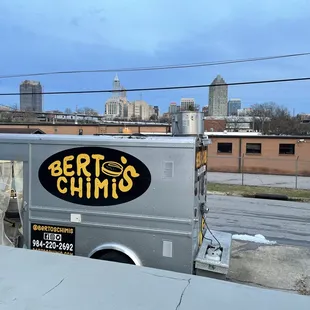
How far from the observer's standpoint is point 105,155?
4477 millimetres

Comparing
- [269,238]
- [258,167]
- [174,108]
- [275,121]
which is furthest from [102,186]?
[275,121]

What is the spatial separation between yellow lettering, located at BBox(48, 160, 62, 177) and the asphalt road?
609 centimetres

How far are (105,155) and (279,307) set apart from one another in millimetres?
3223

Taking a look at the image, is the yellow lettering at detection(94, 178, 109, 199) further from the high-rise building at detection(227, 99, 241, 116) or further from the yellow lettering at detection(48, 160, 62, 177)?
the high-rise building at detection(227, 99, 241, 116)

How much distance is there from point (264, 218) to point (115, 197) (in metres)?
8.44

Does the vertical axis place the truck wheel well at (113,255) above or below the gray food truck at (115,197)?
below

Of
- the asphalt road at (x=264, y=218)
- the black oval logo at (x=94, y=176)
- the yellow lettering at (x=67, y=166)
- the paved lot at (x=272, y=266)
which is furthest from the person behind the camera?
the asphalt road at (x=264, y=218)

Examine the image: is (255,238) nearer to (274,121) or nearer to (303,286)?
(303,286)

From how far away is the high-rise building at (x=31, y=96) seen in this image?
32.0 m

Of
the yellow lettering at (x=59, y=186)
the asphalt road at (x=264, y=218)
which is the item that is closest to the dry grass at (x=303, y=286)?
the asphalt road at (x=264, y=218)

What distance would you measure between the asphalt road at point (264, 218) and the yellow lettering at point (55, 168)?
20.0 ft

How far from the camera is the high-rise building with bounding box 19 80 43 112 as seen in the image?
32.0 metres

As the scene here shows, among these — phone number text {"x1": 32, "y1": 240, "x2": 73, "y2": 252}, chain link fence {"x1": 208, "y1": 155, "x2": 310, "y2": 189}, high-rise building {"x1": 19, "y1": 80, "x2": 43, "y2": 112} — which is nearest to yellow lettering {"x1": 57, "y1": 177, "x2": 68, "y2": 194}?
phone number text {"x1": 32, "y1": 240, "x2": 73, "y2": 252}

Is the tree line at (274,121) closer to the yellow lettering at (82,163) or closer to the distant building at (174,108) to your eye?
the distant building at (174,108)
